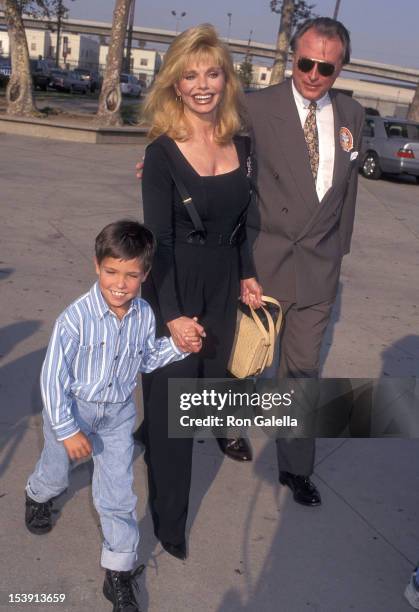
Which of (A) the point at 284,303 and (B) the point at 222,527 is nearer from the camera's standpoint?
(B) the point at 222,527

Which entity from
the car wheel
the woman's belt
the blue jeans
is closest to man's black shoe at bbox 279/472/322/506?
the blue jeans

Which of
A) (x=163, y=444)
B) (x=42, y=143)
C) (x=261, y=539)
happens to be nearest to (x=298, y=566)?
(x=261, y=539)

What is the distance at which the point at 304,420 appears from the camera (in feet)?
12.6

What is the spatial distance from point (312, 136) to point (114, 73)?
1685 centimetres

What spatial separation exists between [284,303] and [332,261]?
1.02ft

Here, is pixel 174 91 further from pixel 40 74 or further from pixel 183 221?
pixel 40 74

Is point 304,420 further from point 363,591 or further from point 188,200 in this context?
point 188,200

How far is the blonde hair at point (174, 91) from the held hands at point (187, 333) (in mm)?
740

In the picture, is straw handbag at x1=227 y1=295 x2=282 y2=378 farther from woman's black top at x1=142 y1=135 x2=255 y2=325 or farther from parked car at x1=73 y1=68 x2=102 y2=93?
parked car at x1=73 y1=68 x2=102 y2=93

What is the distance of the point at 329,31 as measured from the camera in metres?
3.18

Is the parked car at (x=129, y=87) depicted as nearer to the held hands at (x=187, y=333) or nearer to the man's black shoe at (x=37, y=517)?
the man's black shoe at (x=37, y=517)

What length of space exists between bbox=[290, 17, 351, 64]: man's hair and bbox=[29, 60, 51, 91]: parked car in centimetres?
4097

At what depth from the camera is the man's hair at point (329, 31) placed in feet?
10.4

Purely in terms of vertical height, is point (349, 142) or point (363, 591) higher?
point (349, 142)
